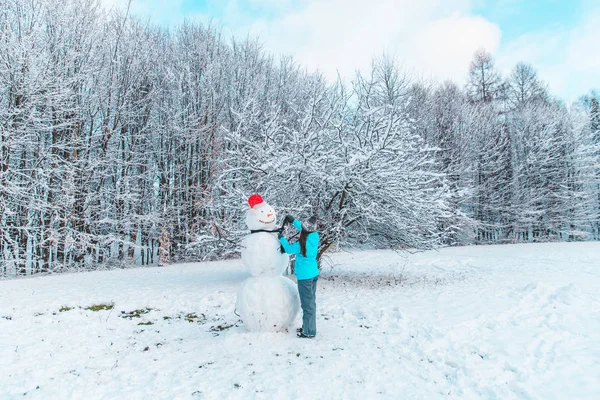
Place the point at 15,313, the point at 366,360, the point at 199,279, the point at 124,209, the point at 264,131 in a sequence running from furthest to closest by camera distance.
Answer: the point at 124,209, the point at 199,279, the point at 264,131, the point at 15,313, the point at 366,360

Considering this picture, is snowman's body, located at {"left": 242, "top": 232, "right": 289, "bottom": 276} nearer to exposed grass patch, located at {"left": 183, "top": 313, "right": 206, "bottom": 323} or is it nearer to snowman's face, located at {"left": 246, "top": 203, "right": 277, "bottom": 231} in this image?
snowman's face, located at {"left": 246, "top": 203, "right": 277, "bottom": 231}

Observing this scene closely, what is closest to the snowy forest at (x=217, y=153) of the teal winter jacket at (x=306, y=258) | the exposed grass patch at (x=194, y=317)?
the exposed grass patch at (x=194, y=317)

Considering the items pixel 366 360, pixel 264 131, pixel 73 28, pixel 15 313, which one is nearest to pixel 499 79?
pixel 264 131

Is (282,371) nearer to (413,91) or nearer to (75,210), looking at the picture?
(75,210)

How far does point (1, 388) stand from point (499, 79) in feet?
103

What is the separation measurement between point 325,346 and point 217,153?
1357cm

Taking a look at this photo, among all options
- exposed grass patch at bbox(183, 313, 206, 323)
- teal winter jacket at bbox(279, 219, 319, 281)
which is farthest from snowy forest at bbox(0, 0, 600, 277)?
teal winter jacket at bbox(279, 219, 319, 281)

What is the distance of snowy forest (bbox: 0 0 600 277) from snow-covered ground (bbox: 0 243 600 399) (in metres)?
1.73

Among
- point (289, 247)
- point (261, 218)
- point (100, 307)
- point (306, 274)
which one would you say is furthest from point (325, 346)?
point (100, 307)

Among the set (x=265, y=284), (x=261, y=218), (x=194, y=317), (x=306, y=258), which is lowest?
(x=194, y=317)

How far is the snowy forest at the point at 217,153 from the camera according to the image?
8023 mm

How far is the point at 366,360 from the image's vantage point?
152 inches

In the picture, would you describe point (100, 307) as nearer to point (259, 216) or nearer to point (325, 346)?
point (259, 216)

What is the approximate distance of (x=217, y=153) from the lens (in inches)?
653
